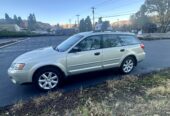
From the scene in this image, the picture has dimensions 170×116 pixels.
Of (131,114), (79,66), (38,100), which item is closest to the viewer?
(131,114)

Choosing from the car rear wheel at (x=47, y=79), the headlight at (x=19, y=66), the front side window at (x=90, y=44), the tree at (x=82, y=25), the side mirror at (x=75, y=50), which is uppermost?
the tree at (x=82, y=25)

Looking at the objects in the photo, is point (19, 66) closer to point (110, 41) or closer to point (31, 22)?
point (110, 41)

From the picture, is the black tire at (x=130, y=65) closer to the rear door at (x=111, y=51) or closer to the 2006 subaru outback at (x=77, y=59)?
the 2006 subaru outback at (x=77, y=59)

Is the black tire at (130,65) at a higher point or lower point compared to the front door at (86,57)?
lower

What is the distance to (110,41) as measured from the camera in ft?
20.4

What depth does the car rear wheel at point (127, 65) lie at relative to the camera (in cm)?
659

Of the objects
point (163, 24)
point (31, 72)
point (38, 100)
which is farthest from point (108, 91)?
point (163, 24)

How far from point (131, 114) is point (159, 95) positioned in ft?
3.99

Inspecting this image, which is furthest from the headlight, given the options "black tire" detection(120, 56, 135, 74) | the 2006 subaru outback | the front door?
"black tire" detection(120, 56, 135, 74)

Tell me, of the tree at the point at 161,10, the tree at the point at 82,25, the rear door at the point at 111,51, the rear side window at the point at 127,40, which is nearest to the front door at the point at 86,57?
the rear door at the point at 111,51

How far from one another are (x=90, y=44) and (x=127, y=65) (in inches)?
69.2

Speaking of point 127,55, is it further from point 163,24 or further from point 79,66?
point 163,24

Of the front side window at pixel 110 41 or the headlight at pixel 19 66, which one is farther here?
the front side window at pixel 110 41

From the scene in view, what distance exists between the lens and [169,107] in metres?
3.79
